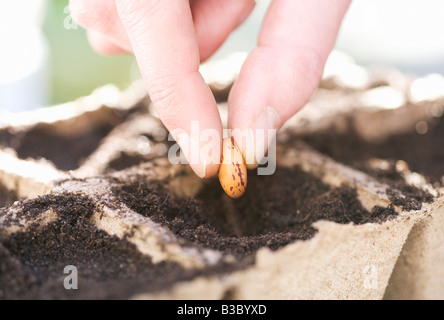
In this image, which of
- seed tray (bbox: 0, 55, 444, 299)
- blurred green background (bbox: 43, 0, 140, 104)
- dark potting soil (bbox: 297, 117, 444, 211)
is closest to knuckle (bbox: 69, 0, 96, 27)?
seed tray (bbox: 0, 55, 444, 299)

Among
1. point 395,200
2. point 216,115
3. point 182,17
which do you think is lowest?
point 395,200

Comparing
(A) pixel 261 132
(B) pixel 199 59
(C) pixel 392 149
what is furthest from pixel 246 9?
(C) pixel 392 149

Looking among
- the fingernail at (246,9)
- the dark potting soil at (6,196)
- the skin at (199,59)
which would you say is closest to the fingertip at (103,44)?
the skin at (199,59)

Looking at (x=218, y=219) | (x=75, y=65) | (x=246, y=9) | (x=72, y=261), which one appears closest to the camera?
(x=72, y=261)

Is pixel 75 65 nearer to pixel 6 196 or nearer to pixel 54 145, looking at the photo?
pixel 54 145

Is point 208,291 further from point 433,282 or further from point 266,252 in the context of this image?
point 433,282

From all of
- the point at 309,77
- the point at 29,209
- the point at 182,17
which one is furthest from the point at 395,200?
the point at 29,209

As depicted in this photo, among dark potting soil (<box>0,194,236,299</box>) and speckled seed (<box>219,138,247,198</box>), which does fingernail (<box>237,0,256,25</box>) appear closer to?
speckled seed (<box>219,138,247,198</box>)
